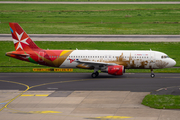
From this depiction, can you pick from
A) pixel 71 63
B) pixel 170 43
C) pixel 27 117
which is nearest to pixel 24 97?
pixel 27 117

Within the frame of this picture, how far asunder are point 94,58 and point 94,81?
394cm

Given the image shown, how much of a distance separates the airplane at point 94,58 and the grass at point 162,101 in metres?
11.1

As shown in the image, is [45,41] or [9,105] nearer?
[9,105]

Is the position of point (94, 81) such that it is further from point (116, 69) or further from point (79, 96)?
point (79, 96)

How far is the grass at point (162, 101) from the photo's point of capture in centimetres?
2995

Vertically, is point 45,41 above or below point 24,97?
above

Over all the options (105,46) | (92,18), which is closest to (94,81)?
(105,46)

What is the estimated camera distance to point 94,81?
140 feet

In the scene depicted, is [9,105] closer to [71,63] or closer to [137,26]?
[71,63]

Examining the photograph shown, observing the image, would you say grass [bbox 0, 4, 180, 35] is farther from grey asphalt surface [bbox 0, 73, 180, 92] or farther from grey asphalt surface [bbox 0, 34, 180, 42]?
grey asphalt surface [bbox 0, 73, 180, 92]

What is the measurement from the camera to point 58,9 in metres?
132

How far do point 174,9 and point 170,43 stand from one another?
204ft

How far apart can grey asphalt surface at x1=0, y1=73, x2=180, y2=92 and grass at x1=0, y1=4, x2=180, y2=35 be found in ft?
128

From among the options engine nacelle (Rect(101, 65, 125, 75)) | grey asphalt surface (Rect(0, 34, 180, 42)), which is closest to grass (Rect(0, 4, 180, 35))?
grey asphalt surface (Rect(0, 34, 180, 42))
